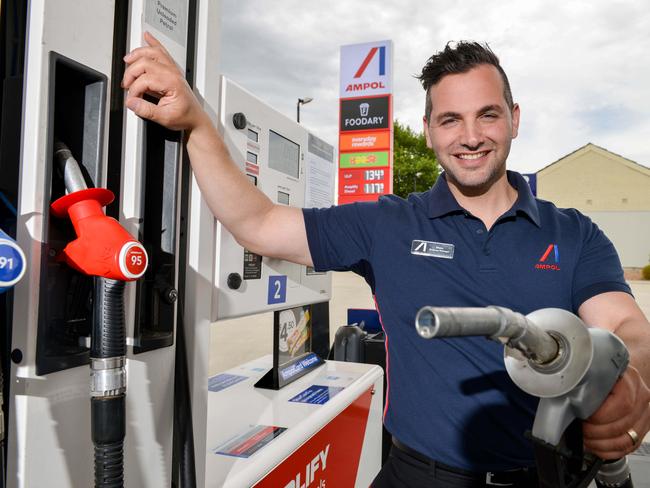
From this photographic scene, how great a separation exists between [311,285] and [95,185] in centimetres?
Answer: 171

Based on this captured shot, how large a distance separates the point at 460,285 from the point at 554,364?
46.5 inches

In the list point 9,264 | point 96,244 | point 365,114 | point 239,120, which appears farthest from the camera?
point 365,114

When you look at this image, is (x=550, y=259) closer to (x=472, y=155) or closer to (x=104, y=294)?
(x=472, y=155)

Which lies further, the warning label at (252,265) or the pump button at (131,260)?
A: the warning label at (252,265)

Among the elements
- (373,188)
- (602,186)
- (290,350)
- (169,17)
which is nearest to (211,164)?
(169,17)

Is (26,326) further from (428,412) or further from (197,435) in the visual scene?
(428,412)

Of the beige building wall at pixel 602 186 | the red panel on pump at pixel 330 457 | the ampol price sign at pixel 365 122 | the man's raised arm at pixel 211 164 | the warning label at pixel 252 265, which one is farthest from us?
the beige building wall at pixel 602 186

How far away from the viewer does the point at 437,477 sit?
1.92 m

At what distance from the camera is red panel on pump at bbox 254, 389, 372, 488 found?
6.40 feet

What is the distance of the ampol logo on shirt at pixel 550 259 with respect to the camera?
1.96m

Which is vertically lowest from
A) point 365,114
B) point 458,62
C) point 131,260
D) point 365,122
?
point 131,260

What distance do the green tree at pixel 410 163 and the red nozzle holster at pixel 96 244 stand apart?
103 ft

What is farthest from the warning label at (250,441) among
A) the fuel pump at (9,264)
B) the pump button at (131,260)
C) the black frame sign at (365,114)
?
the black frame sign at (365,114)

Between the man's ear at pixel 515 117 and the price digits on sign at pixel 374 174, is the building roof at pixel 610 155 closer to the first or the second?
the price digits on sign at pixel 374 174
